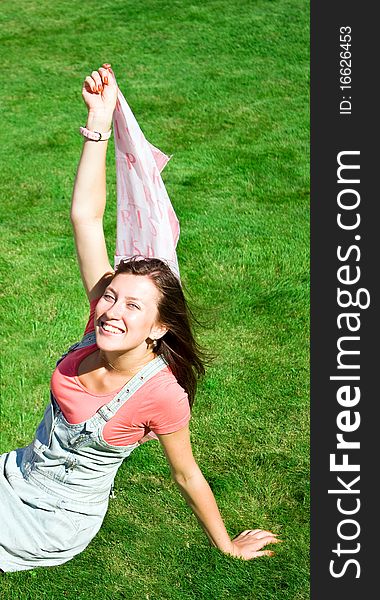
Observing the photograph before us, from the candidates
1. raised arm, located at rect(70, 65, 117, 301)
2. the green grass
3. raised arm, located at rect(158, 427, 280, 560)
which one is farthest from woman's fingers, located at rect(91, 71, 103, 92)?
the green grass

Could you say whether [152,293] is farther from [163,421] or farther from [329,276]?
[329,276]

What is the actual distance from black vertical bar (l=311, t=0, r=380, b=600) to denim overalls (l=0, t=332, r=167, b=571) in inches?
39.8

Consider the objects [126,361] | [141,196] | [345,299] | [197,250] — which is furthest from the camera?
[197,250]

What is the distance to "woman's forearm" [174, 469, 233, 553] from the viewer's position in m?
3.05

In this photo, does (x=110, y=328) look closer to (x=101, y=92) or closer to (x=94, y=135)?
(x=94, y=135)

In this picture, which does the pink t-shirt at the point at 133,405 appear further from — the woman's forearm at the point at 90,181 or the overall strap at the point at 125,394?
the woman's forearm at the point at 90,181

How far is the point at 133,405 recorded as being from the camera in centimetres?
296

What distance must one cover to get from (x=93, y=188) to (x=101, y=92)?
34 centimetres

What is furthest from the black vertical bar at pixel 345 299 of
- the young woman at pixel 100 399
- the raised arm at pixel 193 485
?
the young woman at pixel 100 399

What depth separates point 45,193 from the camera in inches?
266

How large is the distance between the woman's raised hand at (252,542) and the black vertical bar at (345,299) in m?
0.19

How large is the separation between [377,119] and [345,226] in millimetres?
1288

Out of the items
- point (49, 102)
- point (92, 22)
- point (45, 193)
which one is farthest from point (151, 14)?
point (45, 193)

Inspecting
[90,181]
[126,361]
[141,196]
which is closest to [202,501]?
[126,361]
